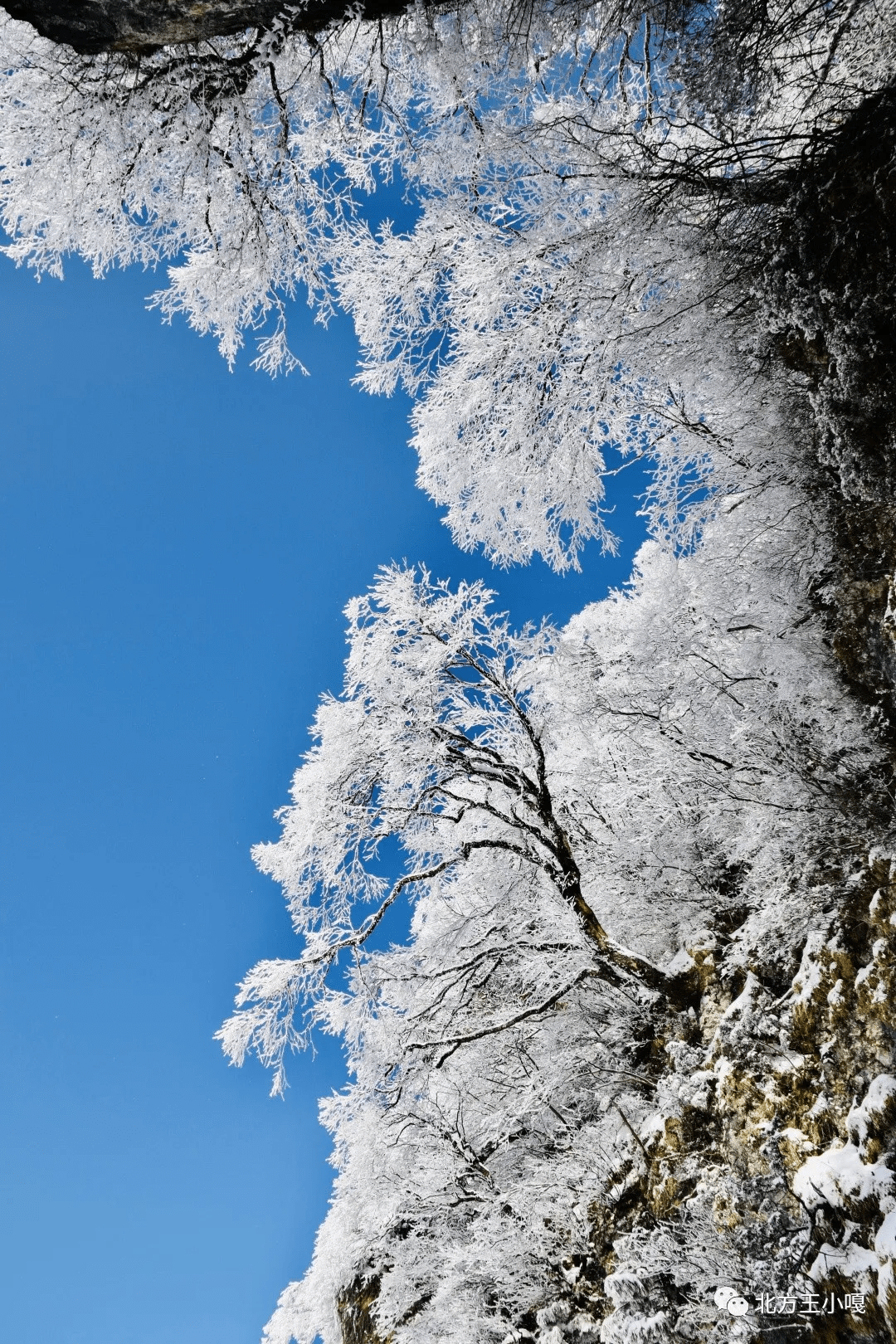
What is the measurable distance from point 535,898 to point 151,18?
786 cm

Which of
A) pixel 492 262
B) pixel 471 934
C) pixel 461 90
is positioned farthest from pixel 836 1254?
pixel 461 90

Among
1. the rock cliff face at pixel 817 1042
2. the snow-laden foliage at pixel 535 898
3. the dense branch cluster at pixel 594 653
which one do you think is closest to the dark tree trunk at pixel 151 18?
the dense branch cluster at pixel 594 653

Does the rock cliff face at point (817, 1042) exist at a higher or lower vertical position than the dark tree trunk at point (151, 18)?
lower

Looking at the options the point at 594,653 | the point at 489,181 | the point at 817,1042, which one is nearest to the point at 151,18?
the point at 489,181

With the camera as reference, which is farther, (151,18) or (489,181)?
(489,181)

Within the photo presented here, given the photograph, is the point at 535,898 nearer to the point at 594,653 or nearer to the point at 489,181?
the point at 594,653

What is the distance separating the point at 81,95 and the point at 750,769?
6.82 meters

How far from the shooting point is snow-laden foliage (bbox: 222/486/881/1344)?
5910 millimetres

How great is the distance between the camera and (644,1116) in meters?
6.22

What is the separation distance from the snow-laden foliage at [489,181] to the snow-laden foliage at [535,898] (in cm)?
163

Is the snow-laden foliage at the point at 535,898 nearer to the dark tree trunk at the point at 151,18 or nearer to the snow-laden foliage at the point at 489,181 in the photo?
the snow-laden foliage at the point at 489,181

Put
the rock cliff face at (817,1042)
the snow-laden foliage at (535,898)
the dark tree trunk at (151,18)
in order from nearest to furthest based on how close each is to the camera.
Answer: the rock cliff face at (817,1042) < the dark tree trunk at (151,18) < the snow-laden foliage at (535,898)

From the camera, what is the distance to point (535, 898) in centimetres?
789

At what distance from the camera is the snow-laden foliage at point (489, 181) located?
16.6 feet
